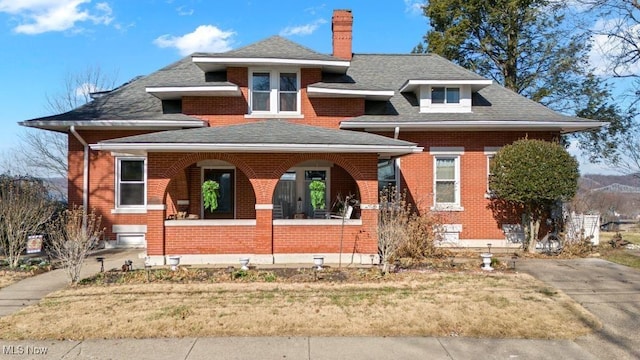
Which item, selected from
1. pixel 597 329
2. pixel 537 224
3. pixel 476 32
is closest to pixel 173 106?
pixel 537 224

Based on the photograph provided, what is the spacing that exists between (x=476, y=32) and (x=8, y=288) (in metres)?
26.3

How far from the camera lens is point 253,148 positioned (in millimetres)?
10484

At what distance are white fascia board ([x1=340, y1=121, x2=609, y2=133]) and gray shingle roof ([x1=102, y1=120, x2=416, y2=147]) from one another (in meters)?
2.07

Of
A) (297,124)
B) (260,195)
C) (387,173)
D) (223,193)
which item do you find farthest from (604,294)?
(223,193)

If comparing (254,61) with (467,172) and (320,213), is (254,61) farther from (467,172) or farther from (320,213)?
(467,172)

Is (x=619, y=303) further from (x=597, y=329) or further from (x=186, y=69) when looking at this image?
(x=186, y=69)

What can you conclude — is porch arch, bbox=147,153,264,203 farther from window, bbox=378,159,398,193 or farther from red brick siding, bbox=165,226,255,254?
window, bbox=378,159,398,193

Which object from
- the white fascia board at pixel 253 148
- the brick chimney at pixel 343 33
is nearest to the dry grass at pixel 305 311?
the white fascia board at pixel 253 148

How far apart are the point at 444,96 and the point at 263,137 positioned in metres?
7.11

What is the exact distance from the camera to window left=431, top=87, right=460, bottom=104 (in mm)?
15102

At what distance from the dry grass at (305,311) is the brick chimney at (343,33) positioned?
432 inches

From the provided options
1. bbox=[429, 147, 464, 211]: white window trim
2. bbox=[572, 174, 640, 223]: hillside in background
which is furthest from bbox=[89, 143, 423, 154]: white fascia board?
bbox=[572, 174, 640, 223]: hillside in background

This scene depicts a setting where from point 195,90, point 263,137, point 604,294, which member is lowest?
point 604,294

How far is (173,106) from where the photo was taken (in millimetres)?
14969
